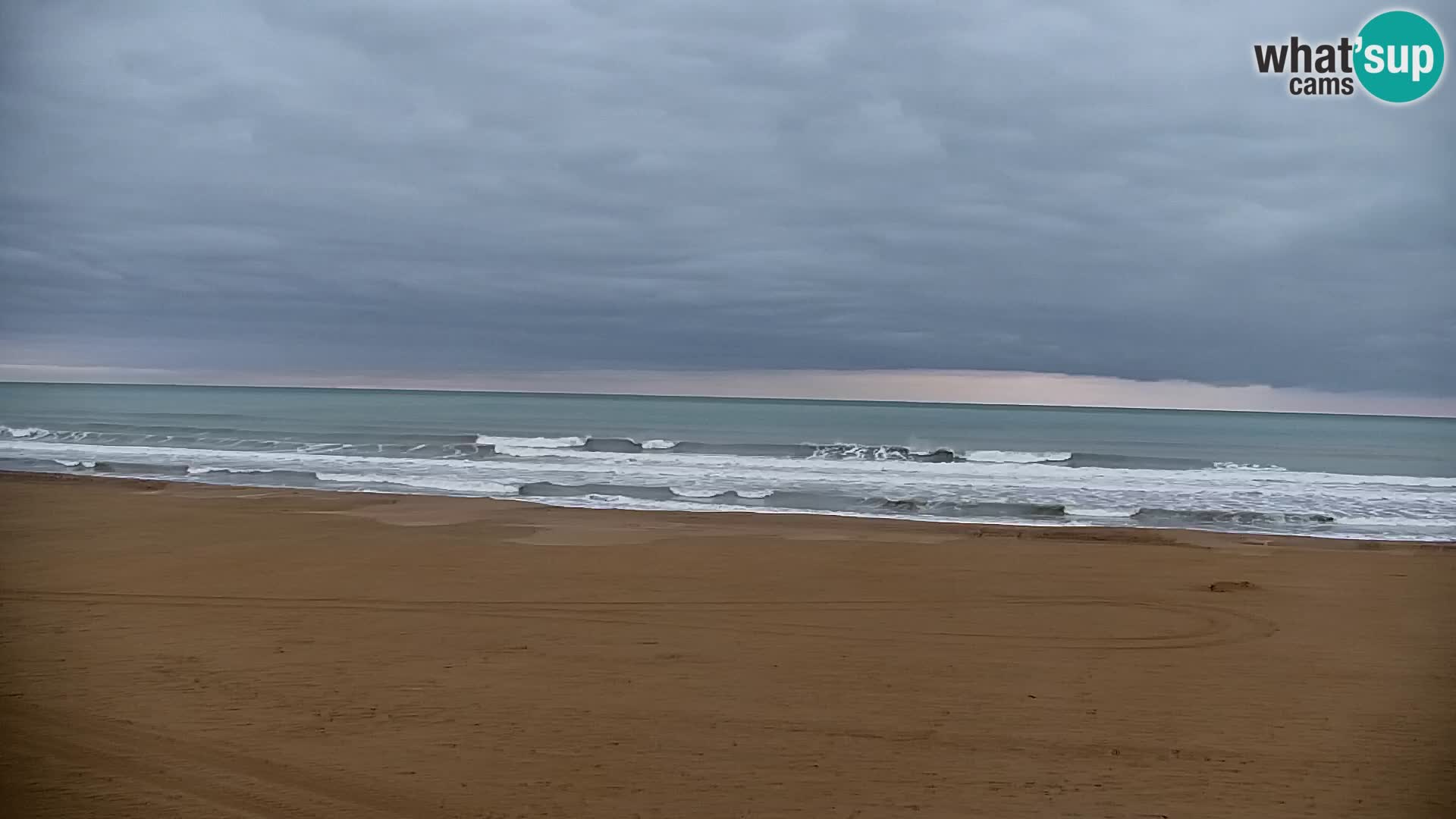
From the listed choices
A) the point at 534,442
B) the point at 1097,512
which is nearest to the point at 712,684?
the point at 1097,512

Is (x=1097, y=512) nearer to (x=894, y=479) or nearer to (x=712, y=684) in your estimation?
(x=894, y=479)

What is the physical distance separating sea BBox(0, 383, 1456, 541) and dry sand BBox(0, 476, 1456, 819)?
8.51 feet

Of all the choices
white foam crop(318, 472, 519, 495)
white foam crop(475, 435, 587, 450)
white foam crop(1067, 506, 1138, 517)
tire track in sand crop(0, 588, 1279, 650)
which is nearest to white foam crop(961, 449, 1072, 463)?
white foam crop(1067, 506, 1138, 517)

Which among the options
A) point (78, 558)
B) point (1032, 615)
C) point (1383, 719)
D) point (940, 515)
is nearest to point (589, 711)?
point (1032, 615)

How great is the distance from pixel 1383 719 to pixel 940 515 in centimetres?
991

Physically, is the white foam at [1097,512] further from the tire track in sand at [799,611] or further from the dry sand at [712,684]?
the tire track in sand at [799,611]

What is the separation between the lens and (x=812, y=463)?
2584 centimetres

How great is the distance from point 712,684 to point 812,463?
2038 cm

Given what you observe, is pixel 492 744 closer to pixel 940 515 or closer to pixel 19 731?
pixel 19 731

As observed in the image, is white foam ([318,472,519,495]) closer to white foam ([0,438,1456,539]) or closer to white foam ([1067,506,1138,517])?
white foam ([0,438,1456,539])

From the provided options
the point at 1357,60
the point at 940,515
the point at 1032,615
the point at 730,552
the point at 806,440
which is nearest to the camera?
the point at 1357,60

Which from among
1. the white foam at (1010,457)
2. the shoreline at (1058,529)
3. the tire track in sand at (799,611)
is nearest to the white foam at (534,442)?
the shoreline at (1058,529)

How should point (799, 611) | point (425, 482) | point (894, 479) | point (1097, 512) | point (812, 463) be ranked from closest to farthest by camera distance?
point (799, 611) → point (1097, 512) → point (425, 482) → point (894, 479) → point (812, 463)

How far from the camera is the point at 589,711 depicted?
512 centimetres
